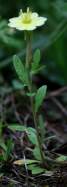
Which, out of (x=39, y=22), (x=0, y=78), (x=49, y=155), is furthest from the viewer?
(x=0, y=78)

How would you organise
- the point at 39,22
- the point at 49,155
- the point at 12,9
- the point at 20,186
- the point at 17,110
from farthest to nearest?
the point at 12,9
the point at 17,110
the point at 49,155
the point at 20,186
the point at 39,22

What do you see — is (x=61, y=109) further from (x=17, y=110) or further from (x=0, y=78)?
(x=0, y=78)

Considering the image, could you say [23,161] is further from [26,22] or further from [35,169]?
[26,22]

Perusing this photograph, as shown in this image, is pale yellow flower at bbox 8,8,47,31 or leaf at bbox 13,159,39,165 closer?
pale yellow flower at bbox 8,8,47,31

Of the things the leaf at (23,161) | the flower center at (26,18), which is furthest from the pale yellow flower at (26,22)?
the leaf at (23,161)

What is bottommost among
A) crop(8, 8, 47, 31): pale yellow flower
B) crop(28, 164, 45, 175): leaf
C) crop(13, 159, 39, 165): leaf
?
crop(28, 164, 45, 175): leaf

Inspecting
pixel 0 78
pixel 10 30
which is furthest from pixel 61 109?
pixel 10 30

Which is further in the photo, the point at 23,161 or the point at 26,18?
the point at 23,161

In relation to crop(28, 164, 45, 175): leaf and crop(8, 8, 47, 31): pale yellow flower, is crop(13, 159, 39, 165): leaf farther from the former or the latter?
crop(8, 8, 47, 31): pale yellow flower

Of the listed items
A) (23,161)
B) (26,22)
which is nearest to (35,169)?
(23,161)

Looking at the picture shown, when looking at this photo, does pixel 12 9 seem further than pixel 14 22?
Yes

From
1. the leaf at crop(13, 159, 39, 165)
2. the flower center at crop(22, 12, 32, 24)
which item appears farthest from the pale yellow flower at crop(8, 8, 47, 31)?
the leaf at crop(13, 159, 39, 165)
